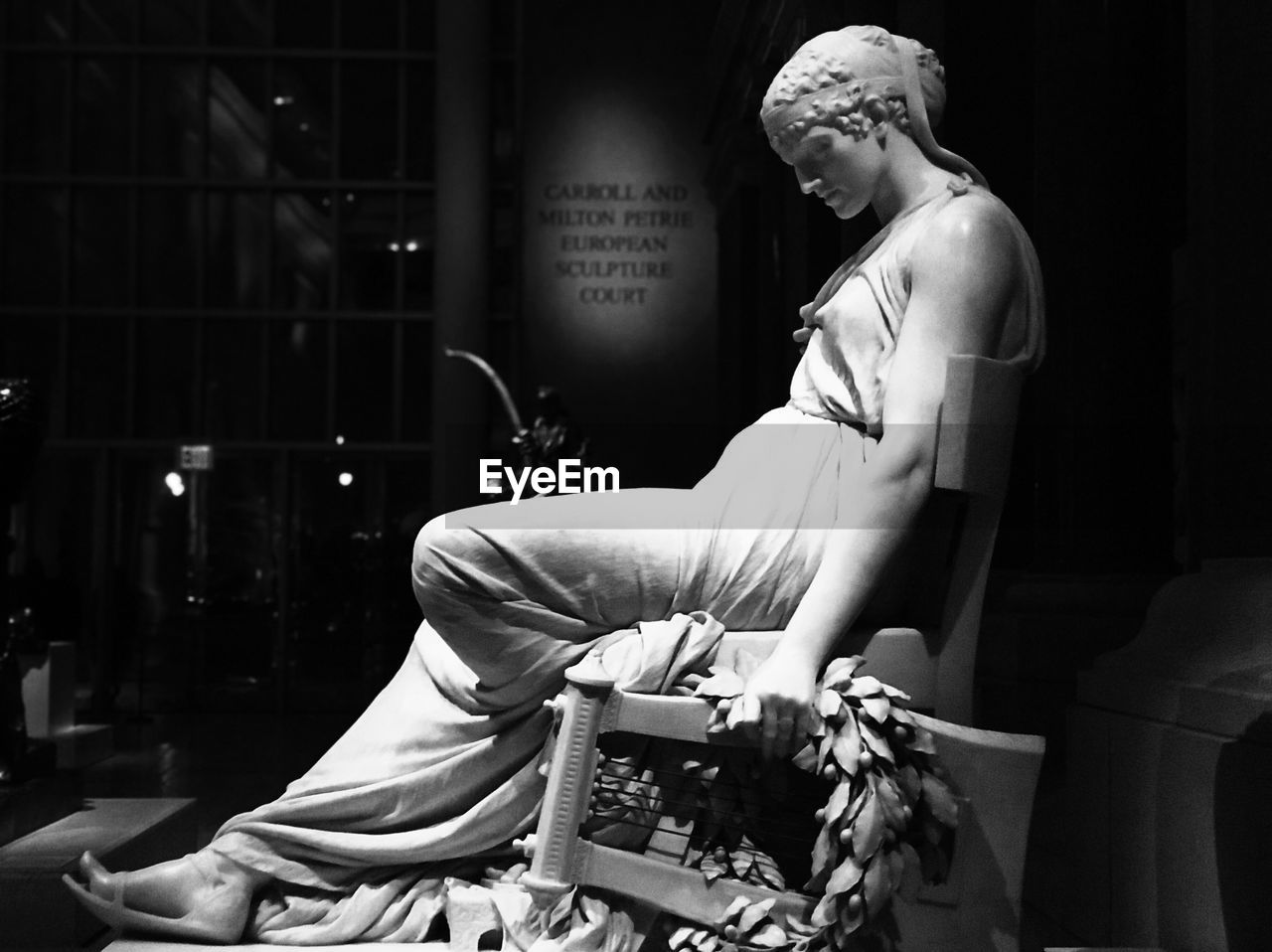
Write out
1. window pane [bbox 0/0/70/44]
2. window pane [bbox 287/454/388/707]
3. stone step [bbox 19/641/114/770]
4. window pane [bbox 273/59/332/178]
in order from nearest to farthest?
stone step [bbox 19/641/114/770] < window pane [bbox 287/454/388/707] < window pane [bbox 0/0/70/44] < window pane [bbox 273/59/332/178]

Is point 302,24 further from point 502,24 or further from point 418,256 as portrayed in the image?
point 502,24

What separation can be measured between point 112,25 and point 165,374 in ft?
9.43

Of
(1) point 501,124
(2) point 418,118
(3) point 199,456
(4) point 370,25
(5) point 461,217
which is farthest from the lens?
(2) point 418,118

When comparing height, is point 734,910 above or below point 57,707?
above

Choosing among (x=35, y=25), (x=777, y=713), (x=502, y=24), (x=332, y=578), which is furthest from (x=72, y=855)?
(x=35, y=25)

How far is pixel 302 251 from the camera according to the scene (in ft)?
38.5

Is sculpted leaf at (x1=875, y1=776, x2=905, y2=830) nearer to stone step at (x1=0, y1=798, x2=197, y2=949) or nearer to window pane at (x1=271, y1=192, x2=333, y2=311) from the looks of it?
stone step at (x1=0, y1=798, x2=197, y2=949)

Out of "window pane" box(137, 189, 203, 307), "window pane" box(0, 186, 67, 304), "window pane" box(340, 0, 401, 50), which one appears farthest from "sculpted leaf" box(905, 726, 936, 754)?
"window pane" box(0, 186, 67, 304)

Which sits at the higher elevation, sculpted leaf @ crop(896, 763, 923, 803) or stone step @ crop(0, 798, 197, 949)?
sculpted leaf @ crop(896, 763, 923, 803)

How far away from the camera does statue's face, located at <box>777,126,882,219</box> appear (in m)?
2.63

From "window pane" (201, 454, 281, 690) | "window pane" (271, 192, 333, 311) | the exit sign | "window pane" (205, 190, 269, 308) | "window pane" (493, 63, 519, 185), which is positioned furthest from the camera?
"window pane" (271, 192, 333, 311)

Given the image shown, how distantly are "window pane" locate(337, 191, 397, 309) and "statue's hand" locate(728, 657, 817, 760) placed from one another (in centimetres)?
977

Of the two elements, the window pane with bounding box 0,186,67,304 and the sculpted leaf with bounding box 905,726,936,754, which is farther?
the window pane with bounding box 0,186,67,304

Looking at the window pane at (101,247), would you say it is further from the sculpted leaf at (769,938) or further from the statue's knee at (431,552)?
the sculpted leaf at (769,938)
